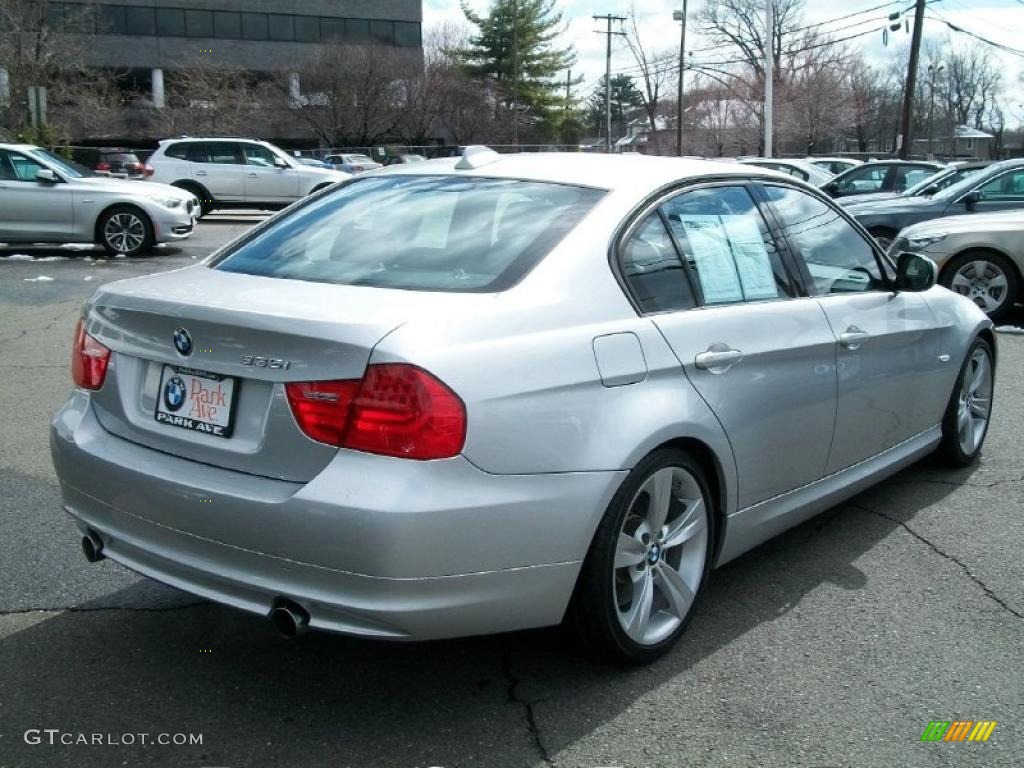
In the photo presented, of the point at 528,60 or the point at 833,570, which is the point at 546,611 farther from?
the point at 528,60

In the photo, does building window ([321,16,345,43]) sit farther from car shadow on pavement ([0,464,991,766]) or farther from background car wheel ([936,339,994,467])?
car shadow on pavement ([0,464,991,766])

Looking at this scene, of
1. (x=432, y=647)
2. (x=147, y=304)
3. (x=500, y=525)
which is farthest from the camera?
(x=432, y=647)

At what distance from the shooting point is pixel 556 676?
3352 mm

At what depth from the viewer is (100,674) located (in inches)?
131

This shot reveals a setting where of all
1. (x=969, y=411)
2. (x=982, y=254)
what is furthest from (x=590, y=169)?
(x=982, y=254)

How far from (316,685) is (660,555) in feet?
3.82

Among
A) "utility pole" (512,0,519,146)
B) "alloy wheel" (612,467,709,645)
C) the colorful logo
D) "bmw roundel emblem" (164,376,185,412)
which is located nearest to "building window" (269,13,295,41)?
"utility pole" (512,0,519,146)

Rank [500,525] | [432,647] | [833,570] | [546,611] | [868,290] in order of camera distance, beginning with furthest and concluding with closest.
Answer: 1. [868,290]
2. [833,570]
3. [432,647]
4. [546,611]
5. [500,525]

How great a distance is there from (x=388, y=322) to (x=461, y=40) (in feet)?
221

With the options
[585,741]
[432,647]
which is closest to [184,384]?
[432,647]

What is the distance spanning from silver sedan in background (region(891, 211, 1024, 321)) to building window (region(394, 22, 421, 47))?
54.2 m

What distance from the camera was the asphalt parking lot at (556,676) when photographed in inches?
116

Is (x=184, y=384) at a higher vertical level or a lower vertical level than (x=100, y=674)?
higher

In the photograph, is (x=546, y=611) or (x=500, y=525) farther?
(x=546, y=611)
